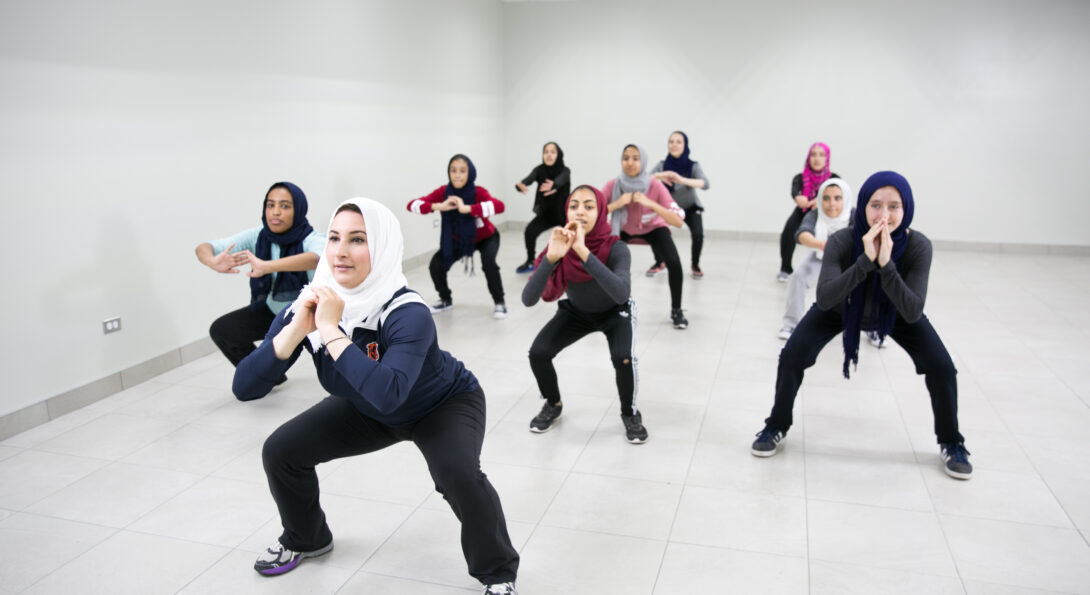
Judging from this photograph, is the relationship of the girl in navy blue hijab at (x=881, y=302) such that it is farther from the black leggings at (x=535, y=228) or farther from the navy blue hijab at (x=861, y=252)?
the black leggings at (x=535, y=228)

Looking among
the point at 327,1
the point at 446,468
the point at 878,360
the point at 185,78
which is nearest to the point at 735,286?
the point at 878,360

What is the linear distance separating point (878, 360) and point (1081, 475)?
5.14 feet

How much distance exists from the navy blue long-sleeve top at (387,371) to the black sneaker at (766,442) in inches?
59.0

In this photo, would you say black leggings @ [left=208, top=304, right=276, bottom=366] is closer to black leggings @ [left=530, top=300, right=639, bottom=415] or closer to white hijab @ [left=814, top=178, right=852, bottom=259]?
black leggings @ [left=530, top=300, right=639, bottom=415]

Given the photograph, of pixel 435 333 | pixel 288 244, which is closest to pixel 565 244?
pixel 435 333

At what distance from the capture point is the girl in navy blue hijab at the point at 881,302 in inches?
121

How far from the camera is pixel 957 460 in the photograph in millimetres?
3170

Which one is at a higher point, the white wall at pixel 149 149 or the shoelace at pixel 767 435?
the white wall at pixel 149 149

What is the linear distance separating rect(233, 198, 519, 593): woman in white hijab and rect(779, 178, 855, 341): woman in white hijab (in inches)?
126

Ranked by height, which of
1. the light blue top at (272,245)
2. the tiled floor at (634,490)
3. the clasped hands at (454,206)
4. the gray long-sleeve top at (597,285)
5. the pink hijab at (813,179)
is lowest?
the tiled floor at (634,490)

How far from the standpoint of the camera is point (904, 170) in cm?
866

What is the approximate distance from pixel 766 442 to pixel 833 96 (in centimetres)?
646

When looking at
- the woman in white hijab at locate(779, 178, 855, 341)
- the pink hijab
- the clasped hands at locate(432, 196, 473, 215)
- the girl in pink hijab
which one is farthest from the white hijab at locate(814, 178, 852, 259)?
the clasped hands at locate(432, 196, 473, 215)

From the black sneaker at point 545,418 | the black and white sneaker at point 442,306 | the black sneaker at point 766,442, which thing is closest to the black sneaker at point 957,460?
the black sneaker at point 766,442
